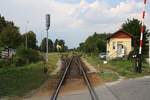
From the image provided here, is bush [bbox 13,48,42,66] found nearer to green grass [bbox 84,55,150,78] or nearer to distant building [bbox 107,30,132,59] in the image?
green grass [bbox 84,55,150,78]

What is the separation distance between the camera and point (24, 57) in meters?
51.6

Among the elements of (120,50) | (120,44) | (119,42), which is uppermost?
(119,42)

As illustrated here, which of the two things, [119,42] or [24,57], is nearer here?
[24,57]

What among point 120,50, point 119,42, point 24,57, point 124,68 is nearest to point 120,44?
point 119,42

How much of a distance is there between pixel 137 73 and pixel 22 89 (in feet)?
31.2

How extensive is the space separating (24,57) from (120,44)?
1498 cm

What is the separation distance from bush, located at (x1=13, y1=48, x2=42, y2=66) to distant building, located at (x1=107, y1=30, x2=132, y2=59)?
10725mm

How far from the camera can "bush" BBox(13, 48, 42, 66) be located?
48281 mm

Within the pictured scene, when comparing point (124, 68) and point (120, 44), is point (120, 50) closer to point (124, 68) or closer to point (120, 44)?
point (120, 44)

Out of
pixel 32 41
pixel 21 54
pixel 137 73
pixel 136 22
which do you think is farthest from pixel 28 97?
pixel 32 41

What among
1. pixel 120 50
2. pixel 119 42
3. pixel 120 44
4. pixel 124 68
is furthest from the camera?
pixel 120 44

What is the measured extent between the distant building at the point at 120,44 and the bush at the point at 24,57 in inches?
422

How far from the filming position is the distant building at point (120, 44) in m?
59.6

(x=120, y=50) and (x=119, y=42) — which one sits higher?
(x=119, y=42)
